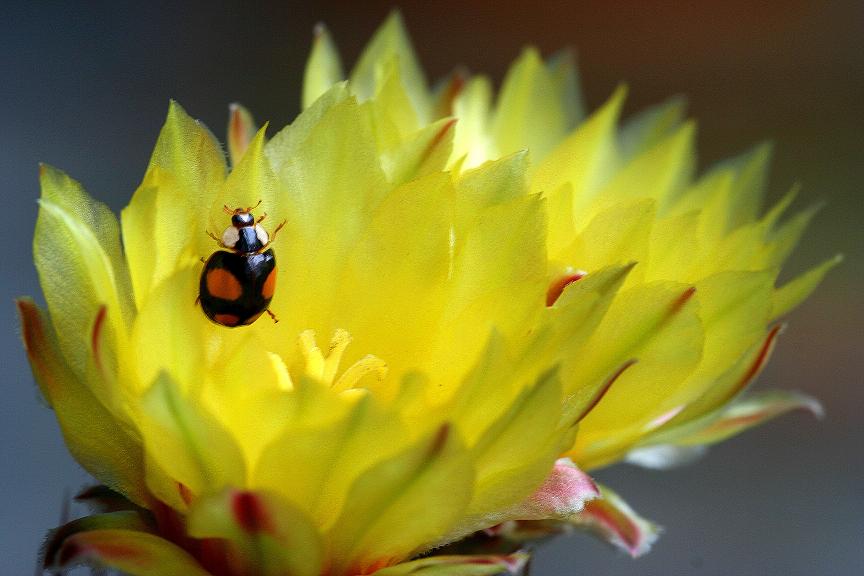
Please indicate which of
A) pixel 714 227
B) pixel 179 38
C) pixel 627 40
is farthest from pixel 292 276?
pixel 627 40

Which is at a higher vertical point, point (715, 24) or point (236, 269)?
point (236, 269)

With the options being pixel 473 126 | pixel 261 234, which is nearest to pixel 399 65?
pixel 473 126

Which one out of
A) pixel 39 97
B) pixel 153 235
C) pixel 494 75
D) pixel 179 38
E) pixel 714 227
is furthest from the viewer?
pixel 494 75

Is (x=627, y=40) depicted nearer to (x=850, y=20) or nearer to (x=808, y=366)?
(x=850, y=20)

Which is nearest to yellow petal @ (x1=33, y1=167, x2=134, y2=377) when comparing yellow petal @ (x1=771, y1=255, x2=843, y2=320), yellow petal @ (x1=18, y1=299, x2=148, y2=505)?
yellow petal @ (x1=18, y1=299, x2=148, y2=505)

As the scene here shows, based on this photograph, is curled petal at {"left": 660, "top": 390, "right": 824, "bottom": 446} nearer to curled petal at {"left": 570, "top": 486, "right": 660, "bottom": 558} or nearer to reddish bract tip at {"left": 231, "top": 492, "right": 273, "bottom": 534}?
curled petal at {"left": 570, "top": 486, "right": 660, "bottom": 558}

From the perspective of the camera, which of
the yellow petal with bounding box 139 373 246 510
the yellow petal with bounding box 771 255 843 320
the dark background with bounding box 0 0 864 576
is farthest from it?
the dark background with bounding box 0 0 864 576
